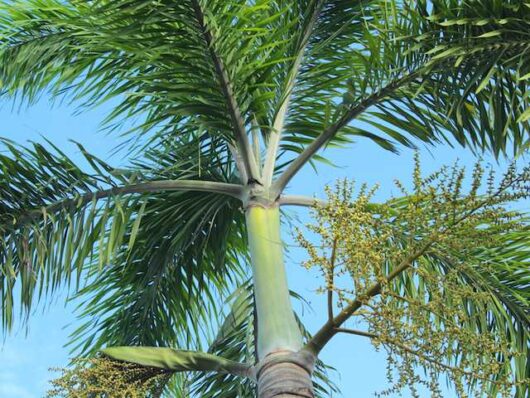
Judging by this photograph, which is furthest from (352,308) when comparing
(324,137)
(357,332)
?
(324,137)

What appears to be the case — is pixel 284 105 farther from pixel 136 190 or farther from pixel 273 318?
pixel 273 318

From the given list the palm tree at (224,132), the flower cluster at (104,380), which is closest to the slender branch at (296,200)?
the palm tree at (224,132)

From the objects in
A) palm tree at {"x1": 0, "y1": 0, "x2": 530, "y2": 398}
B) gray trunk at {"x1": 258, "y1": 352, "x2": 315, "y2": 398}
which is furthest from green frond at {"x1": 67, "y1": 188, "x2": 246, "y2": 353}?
gray trunk at {"x1": 258, "y1": 352, "x2": 315, "y2": 398}

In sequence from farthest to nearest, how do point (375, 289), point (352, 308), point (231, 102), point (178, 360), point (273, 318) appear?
point (231, 102), point (178, 360), point (273, 318), point (352, 308), point (375, 289)

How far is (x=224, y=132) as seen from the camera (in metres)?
5.36

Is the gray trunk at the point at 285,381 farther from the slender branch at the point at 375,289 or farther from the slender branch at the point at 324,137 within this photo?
the slender branch at the point at 324,137

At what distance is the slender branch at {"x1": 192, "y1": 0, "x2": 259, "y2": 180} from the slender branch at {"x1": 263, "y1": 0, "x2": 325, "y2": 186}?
0.13m

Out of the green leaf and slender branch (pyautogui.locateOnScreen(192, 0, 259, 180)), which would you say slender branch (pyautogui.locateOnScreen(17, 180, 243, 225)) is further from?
the green leaf

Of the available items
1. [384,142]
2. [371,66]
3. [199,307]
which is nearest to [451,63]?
[371,66]

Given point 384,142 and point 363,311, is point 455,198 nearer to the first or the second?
point 363,311

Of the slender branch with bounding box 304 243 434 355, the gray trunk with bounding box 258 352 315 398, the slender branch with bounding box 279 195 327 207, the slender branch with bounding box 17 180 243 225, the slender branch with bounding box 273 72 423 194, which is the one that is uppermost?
the slender branch with bounding box 273 72 423 194

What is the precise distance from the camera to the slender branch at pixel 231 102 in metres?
4.90

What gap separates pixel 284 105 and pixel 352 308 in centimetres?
228

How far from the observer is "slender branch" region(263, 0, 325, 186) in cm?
557
